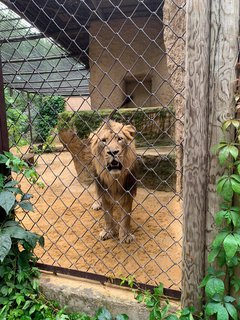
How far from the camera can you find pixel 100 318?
6.29ft

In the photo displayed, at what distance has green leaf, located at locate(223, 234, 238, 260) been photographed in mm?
1385

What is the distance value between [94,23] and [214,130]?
644 centimetres

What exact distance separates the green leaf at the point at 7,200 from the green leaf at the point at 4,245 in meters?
0.19

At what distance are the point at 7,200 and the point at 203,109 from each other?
135cm

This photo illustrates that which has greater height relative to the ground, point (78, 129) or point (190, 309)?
point (78, 129)

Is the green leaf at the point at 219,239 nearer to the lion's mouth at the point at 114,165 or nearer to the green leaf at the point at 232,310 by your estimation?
the green leaf at the point at 232,310

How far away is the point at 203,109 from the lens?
1520mm

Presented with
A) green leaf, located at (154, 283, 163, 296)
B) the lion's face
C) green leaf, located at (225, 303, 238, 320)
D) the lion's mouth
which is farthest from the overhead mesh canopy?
green leaf, located at (225, 303, 238, 320)

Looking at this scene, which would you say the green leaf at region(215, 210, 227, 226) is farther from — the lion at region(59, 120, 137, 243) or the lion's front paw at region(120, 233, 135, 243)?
the lion's front paw at region(120, 233, 135, 243)

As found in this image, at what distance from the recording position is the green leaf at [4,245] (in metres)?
1.89

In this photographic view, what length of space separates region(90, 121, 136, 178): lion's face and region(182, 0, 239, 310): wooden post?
1.30m

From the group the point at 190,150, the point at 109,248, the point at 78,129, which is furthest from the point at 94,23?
the point at 190,150

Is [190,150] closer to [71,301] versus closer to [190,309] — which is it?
[190,309]

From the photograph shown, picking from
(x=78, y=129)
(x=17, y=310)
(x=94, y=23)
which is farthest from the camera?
(x=94, y=23)
